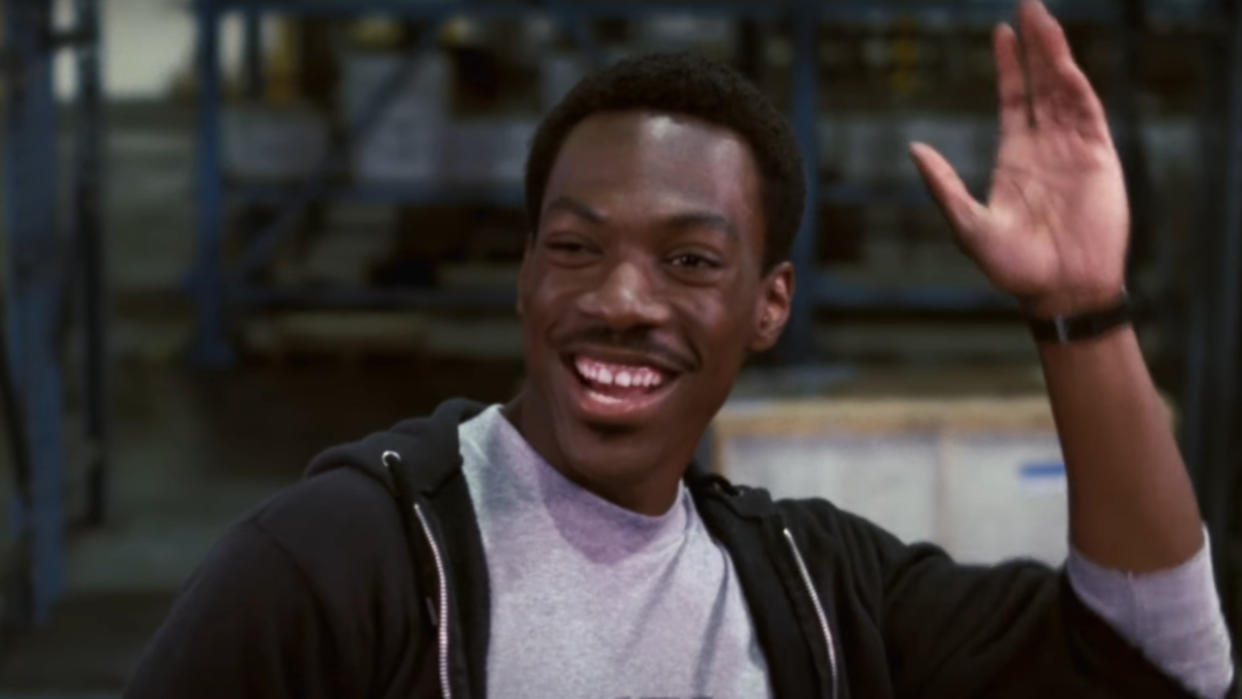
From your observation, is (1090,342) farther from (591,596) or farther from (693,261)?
(591,596)

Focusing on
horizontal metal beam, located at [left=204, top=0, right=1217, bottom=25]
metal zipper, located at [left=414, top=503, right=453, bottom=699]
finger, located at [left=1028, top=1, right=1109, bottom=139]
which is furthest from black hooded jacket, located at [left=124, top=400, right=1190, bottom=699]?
horizontal metal beam, located at [left=204, top=0, right=1217, bottom=25]

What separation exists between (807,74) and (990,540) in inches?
185

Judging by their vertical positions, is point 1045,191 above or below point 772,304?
above

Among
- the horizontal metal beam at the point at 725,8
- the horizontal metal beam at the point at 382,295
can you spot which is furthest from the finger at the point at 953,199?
the horizontal metal beam at the point at 382,295

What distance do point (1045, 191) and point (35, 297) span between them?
541 centimetres

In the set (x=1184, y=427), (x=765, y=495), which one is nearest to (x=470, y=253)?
(x=1184, y=427)

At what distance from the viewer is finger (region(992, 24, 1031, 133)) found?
2062mm

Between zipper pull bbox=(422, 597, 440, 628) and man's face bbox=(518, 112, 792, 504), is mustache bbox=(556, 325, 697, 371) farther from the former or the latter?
zipper pull bbox=(422, 597, 440, 628)

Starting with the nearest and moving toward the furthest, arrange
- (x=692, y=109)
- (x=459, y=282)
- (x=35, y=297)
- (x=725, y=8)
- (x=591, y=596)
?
(x=591, y=596) < (x=692, y=109) < (x=35, y=297) < (x=725, y=8) < (x=459, y=282)

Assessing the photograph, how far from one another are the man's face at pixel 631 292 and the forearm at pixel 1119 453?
0.35m

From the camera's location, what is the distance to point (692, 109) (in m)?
2.12

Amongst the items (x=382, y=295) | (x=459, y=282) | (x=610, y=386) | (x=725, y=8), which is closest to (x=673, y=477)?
(x=610, y=386)

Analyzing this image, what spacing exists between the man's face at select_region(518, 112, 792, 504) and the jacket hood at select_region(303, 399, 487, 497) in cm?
10

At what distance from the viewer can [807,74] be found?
32.5 feet
